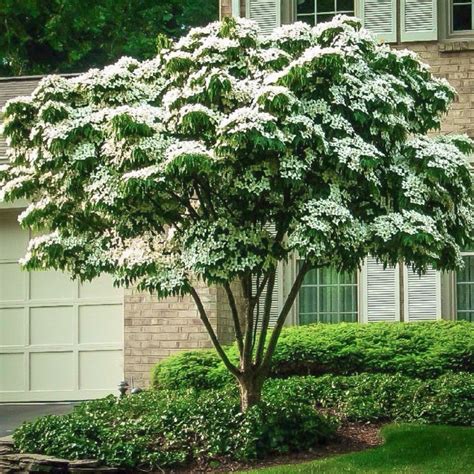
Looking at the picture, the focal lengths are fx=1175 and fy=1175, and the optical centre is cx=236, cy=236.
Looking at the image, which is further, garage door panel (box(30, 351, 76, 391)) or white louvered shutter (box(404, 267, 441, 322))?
garage door panel (box(30, 351, 76, 391))

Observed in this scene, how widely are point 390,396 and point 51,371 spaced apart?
5.28 metres

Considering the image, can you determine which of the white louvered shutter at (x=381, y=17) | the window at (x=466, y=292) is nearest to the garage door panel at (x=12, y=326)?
the window at (x=466, y=292)

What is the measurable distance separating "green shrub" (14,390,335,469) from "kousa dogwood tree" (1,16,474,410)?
0.43 meters

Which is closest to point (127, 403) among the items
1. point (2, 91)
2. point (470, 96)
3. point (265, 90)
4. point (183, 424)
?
point (183, 424)

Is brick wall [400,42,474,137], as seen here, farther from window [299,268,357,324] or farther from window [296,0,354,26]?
window [299,268,357,324]

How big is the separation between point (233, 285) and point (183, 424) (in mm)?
3809

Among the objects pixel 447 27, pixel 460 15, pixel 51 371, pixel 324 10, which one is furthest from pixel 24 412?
pixel 460 15

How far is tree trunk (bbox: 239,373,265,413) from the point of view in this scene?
10016 mm

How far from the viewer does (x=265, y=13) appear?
14102mm

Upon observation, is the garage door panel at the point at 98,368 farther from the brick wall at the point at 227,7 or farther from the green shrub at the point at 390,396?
the brick wall at the point at 227,7

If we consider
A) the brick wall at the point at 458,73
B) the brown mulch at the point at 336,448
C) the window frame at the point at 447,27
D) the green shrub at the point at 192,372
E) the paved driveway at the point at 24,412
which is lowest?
the paved driveway at the point at 24,412

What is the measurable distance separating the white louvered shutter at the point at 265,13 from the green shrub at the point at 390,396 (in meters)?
4.52

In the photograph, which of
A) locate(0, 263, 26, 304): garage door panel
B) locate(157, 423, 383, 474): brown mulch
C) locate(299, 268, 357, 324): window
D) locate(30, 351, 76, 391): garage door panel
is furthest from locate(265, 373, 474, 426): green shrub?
locate(0, 263, 26, 304): garage door panel

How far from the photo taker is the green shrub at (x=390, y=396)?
10.5 m
